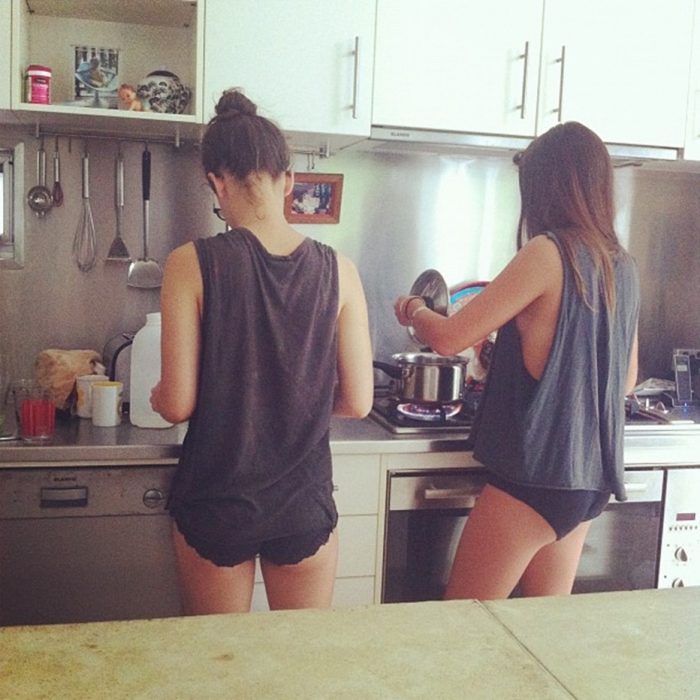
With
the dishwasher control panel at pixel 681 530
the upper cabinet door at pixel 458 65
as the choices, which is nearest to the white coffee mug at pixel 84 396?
the upper cabinet door at pixel 458 65

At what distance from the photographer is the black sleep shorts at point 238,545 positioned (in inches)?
62.3

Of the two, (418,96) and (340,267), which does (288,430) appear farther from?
(418,96)

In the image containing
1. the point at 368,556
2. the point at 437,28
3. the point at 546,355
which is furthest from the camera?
the point at 437,28

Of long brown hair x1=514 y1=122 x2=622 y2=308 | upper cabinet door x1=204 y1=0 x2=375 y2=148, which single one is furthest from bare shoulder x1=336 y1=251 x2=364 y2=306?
upper cabinet door x1=204 y1=0 x2=375 y2=148

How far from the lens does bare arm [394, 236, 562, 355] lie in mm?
1709

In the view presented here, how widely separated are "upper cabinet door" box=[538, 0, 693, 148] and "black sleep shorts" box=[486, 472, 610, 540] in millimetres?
1061

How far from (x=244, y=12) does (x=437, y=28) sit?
494 millimetres

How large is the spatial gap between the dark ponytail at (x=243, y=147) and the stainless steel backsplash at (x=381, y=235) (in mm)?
954

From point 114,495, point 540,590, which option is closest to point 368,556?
point 540,590

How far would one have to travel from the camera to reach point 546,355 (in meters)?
1.75

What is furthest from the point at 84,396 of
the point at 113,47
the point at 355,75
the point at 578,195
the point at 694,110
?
the point at 694,110

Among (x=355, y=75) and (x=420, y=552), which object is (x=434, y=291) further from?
(x=420, y=552)

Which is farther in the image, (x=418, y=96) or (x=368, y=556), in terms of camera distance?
(x=418, y=96)

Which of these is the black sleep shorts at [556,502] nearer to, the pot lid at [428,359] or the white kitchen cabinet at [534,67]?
the pot lid at [428,359]
